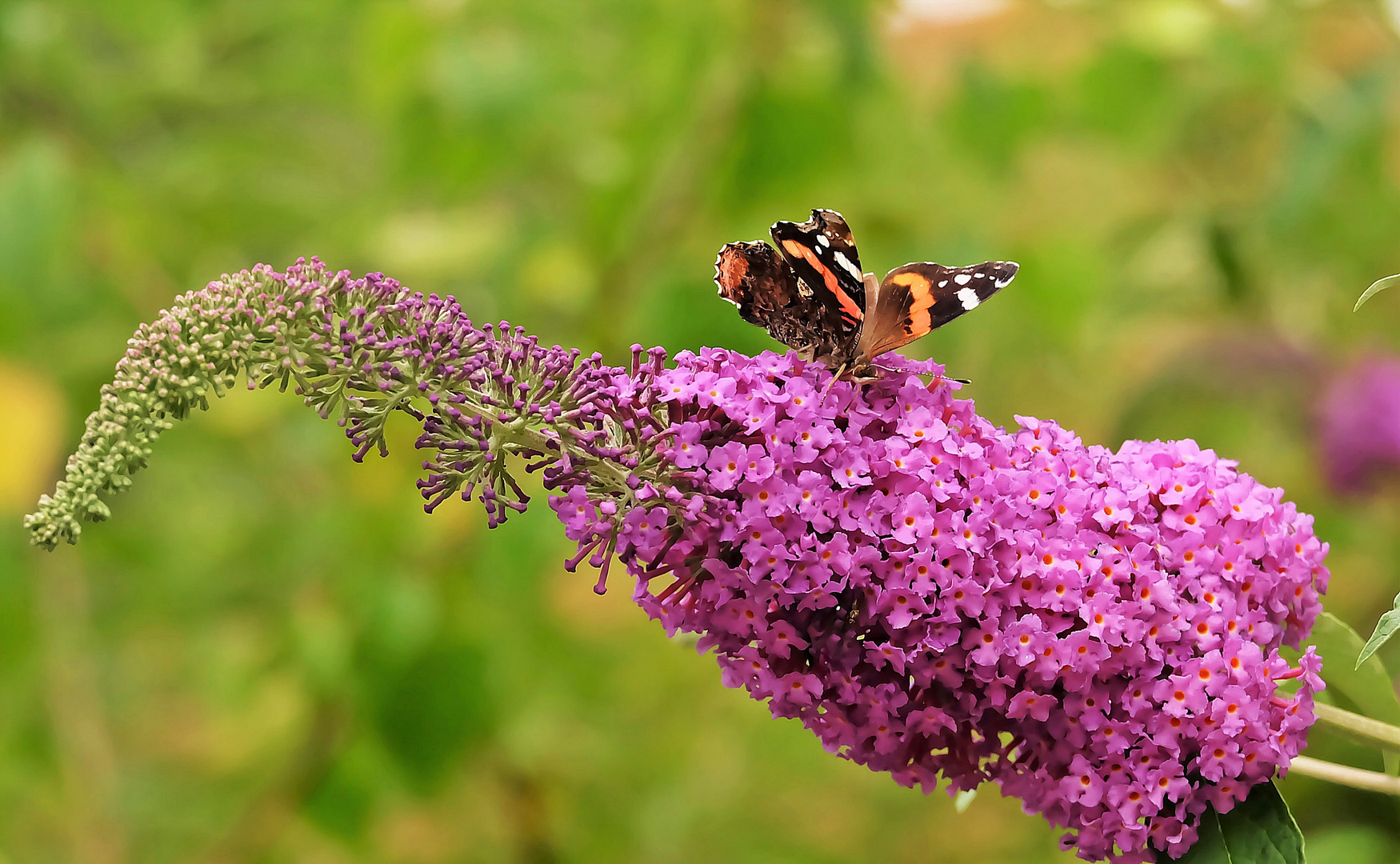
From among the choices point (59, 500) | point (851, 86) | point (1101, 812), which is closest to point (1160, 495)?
point (1101, 812)

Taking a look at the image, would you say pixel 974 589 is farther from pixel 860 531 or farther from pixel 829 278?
pixel 829 278

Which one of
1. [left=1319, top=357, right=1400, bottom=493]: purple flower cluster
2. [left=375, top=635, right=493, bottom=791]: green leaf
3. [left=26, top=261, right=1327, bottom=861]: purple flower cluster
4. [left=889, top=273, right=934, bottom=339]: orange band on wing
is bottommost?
[left=26, top=261, right=1327, bottom=861]: purple flower cluster

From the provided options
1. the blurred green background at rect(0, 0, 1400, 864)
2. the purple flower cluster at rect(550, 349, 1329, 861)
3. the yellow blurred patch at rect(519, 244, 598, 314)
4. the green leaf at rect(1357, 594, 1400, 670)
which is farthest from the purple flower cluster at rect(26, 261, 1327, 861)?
the yellow blurred patch at rect(519, 244, 598, 314)

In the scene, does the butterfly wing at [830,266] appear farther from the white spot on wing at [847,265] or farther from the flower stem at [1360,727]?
the flower stem at [1360,727]

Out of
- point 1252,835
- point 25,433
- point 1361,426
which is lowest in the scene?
point 1252,835

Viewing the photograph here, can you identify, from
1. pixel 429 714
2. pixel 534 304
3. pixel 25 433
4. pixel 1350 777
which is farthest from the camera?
pixel 534 304

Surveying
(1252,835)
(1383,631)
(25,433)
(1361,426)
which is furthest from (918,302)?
(1361,426)

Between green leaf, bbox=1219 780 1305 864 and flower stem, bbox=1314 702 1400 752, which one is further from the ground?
flower stem, bbox=1314 702 1400 752

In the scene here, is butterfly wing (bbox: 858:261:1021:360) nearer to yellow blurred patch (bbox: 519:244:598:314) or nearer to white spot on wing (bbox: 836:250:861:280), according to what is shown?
white spot on wing (bbox: 836:250:861:280)
